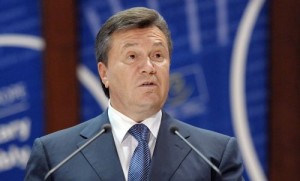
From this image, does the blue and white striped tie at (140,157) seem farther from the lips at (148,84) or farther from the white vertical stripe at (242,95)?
the white vertical stripe at (242,95)

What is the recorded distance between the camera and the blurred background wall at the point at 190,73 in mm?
2729

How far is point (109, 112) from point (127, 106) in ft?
0.22

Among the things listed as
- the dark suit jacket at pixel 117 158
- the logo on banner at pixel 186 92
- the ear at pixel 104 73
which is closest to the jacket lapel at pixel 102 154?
the dark suit jacket at pixel 117 158

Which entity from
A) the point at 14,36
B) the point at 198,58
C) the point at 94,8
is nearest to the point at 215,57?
the point at 198,58

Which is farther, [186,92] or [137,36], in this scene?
[186,92]

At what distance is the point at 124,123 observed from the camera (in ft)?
5.56

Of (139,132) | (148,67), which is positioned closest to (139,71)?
(148,67)

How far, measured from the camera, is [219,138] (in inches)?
66.7

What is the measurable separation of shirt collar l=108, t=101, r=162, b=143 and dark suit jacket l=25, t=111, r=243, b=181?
0.05 feet

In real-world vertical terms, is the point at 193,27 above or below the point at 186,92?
above

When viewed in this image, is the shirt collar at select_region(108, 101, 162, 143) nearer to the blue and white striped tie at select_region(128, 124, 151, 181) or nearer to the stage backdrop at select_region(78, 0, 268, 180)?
the blue and white striped tie at select_region(128, 124, 151, 181)

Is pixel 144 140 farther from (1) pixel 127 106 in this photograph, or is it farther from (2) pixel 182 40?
(2) pixel 182 40

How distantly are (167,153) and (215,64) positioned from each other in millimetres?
1136

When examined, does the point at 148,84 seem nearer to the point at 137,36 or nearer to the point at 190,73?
the point at 137,36
